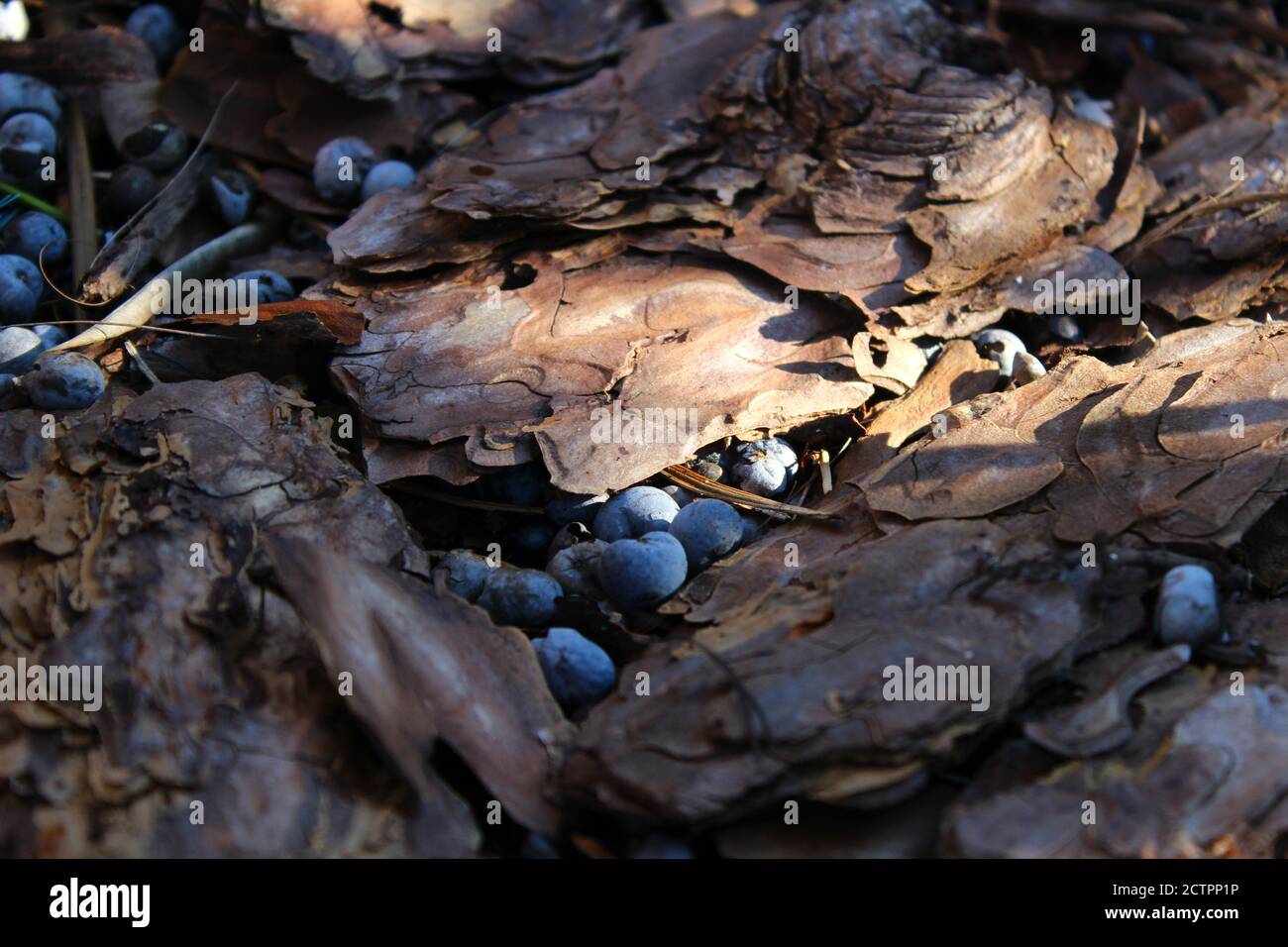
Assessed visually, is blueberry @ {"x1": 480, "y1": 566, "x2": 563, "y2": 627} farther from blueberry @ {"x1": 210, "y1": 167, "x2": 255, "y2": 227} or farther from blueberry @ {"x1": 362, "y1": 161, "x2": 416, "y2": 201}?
blueberry @ {"x1": 210, "y1": 167, "x2": 255, "y2": 227}

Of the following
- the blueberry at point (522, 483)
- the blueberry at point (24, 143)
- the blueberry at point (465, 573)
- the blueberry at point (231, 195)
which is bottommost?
the blueberry at point (465, 573)

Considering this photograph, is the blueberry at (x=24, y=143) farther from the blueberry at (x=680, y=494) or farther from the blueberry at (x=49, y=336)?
the blueberry at (x=680, y=494)

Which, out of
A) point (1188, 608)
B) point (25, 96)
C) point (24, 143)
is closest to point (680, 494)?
point (1188, 608)

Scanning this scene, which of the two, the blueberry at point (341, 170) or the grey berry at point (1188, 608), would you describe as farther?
the blueberry at point (341, 170)

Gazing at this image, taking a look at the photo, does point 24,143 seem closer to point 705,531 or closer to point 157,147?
point 157,147

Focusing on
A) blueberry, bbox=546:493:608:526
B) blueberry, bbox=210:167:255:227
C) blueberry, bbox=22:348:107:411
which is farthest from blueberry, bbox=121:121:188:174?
blueberry, bbox=546:493:608:526

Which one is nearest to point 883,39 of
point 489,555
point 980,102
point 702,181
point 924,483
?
point 980,102

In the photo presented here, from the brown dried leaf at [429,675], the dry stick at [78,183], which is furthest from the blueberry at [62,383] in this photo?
the brown dried leaf at [429,675]
